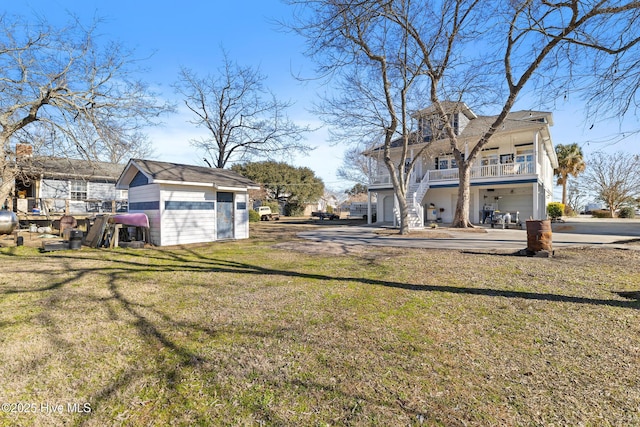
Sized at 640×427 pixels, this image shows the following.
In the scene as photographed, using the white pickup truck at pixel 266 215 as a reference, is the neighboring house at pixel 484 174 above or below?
above

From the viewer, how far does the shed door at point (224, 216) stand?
43.9 feet

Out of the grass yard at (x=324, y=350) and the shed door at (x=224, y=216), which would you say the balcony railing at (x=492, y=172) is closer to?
the grass yard at (x=324, y=350)

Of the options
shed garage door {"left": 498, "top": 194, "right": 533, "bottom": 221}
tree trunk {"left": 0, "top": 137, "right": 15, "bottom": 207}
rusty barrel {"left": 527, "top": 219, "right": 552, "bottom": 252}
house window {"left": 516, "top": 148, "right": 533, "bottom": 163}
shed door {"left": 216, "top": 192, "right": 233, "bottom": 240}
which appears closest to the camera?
rusty barrel {"left": 527, "top": 219, "right": 552, "bottom": 252}

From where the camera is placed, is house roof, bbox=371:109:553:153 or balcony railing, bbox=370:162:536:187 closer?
balcony railing, bbox=370:162:536:187

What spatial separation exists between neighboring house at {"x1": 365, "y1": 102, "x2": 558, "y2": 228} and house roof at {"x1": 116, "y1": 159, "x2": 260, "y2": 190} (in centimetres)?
892

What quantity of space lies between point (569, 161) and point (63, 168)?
43528 millimetres

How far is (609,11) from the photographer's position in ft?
16.9

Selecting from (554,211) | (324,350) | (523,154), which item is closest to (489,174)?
(523,154)

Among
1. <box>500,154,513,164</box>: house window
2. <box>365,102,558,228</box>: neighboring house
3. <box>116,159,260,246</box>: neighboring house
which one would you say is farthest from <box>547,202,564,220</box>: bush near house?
<box>116,159,260,246</box>: neighboring house

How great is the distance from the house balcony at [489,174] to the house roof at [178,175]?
453 inches

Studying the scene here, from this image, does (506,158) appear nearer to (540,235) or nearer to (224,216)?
(540,235)

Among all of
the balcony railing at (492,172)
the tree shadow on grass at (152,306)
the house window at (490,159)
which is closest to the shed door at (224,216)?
the tree shadow on grass at (152,306)

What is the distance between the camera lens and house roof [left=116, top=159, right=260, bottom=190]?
1139 cm

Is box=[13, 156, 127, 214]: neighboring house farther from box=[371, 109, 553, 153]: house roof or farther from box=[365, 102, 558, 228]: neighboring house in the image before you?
box=[371, 109, 553, 153]: house roof
